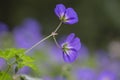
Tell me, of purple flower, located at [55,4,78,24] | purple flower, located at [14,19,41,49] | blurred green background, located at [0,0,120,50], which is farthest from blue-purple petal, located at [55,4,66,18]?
blurred green background, located at [0,0,120,50]

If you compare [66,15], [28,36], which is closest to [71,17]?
[66,15]

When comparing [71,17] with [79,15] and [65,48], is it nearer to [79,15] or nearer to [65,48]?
[65,48]

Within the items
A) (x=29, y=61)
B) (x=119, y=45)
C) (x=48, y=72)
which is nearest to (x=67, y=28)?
(x=119, y=45)

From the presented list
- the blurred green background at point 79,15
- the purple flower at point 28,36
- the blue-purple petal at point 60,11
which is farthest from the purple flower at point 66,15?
the blurred green background at point 79,15

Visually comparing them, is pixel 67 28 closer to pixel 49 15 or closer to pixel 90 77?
pixel 49 15

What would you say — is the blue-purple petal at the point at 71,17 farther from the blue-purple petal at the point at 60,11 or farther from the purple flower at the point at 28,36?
the purple flower at the point at 28,36

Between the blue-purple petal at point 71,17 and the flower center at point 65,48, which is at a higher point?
the blue-purple petal at point 71,17

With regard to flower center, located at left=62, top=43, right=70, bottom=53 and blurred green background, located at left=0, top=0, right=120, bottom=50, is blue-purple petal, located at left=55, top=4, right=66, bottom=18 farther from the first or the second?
blurred green background, located at left=0, top=0, right=120, bottom=50

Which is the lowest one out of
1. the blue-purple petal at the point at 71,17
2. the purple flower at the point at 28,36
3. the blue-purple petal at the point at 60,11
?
the blue-purple petal at the point at 71,17

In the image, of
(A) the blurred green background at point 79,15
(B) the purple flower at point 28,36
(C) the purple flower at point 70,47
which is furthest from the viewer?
(A) the blurred green background at point 79,15
